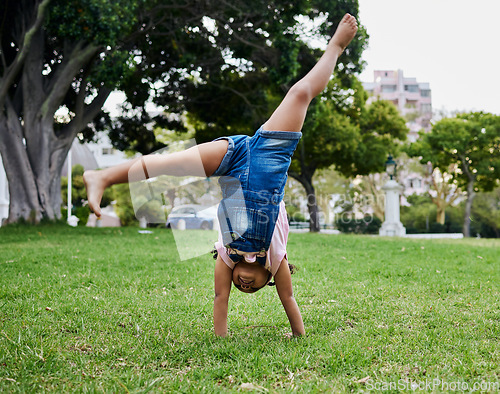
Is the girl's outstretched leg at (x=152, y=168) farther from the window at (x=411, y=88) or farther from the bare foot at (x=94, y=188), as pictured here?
the window at (x=411, y=88)

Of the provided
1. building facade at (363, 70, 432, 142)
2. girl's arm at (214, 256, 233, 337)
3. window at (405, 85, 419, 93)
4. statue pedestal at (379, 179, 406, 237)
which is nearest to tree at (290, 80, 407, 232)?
statue pedestal at (379, 179, 406, 237)

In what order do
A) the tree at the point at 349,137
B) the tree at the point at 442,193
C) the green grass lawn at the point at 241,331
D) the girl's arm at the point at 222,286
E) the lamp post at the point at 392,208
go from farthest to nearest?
the tree at the point at 442,193
the tree at the point at 349,137
the lamp post at the point at 392,208
the girl's arm at the point at 222,286
the green grass lawn at the point at 241,331

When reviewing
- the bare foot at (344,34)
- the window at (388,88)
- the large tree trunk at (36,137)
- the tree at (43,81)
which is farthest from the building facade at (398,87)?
the bare foot at (344,34)

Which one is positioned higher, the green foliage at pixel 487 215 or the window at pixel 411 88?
the window at pixel 411 88

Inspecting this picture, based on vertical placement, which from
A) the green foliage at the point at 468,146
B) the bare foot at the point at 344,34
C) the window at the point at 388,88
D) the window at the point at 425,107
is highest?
the window at the point at 388,88

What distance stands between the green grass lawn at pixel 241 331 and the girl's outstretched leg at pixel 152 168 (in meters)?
0.93

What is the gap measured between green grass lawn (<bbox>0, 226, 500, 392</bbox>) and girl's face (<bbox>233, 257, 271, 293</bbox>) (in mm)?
378

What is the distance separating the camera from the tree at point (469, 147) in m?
25.7

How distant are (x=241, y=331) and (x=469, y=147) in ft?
87.4

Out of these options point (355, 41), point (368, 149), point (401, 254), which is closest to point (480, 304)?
point (401, 254)

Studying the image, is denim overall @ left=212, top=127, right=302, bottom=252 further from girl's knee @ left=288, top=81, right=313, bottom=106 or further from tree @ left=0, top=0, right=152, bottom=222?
tree @ left=0, top=0, right=152, bottom=222

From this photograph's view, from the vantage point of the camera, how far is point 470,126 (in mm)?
25922

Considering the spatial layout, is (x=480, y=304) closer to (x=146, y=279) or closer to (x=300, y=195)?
(x=146, y=279)

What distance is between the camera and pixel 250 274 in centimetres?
287
